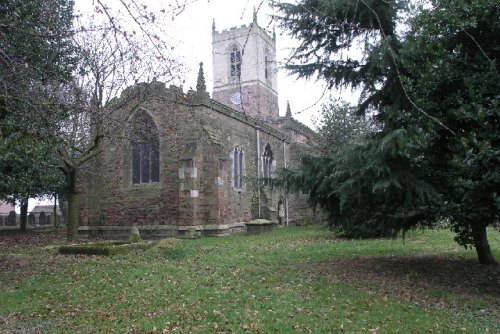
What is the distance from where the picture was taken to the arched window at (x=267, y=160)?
2916cm

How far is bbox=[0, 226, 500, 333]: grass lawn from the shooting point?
250 inches

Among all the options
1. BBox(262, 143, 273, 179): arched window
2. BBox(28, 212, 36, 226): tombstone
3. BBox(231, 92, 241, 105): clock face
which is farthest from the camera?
BBox(231, 92, 241, 105): clock face

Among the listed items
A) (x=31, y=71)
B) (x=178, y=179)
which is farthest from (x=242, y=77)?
(x=31, y=71)

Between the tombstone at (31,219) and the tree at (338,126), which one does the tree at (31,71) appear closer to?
the tree at (338,126)

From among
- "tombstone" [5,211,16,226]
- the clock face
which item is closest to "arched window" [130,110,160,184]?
"tombstone" [5,211,16,226]

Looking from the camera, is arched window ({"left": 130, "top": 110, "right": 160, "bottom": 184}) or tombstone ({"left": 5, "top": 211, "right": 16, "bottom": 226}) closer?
arched window ({"left": 130, "top": 110, "right": 160, "bottom": 184})

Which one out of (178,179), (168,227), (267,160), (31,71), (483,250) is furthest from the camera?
(267,160)

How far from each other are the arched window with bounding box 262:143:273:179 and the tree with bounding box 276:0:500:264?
19.3 metres

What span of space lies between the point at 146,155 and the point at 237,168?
539cm

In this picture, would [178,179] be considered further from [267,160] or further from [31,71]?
[31,71]

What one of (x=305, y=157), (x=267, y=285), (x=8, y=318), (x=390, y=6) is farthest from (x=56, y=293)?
(x=390, y=6)

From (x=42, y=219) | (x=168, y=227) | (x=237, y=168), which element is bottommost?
(x=168, y=227)

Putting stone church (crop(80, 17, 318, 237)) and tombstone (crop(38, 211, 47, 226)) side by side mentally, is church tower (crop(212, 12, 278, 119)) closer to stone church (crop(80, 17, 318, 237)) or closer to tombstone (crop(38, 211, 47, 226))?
tombstone (crop(38, 211, 47, 226))

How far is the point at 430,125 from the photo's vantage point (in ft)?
25.1
